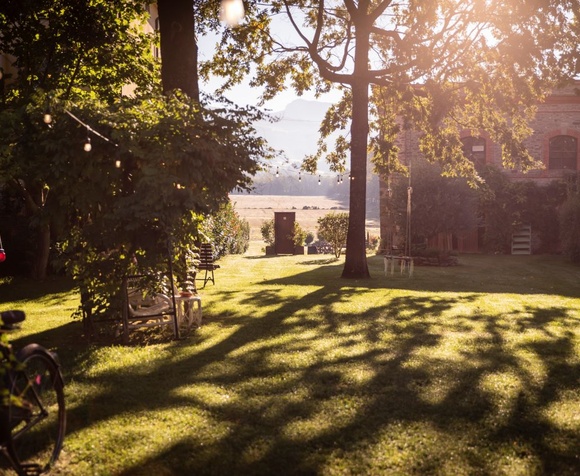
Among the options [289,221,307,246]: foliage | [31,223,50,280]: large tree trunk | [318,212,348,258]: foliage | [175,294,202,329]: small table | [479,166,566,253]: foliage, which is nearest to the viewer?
[175,294,202,329]: small table

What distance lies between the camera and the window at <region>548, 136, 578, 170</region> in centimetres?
3341

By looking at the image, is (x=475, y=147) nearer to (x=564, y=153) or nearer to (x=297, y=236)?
(x=564, y=153)

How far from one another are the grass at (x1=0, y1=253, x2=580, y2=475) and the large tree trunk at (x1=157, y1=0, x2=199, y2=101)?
467 cm

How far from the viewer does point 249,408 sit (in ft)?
18.9

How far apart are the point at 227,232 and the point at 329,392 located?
22953 millimetres

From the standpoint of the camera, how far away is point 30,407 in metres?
3.99

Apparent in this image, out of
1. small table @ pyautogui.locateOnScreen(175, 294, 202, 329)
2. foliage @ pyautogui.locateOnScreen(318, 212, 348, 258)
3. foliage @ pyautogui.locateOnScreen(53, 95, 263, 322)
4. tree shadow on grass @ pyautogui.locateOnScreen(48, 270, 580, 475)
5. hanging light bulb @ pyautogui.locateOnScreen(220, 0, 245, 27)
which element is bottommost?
tree shadow on grass @ pyautogui.locateOnScreen(48, 270, 580, 475)

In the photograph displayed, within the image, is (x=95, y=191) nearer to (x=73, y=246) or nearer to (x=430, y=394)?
(x=73, y=246)

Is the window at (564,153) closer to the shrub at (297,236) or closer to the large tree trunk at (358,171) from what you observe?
the shrub at (297,236)

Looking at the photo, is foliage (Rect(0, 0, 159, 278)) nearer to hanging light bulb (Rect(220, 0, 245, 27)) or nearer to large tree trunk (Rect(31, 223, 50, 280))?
large tree trunk (Rect(31, 223, 50, 280))

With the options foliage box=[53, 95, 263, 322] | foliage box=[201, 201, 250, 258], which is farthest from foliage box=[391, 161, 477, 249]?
foliage box=[53, 95, 263, 322]

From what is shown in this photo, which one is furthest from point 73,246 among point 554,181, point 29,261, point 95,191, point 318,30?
point 554,181

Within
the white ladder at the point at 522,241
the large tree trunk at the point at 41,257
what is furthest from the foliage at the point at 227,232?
the white ladder at the point at 522,241

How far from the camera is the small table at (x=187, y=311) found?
31.8 feet
